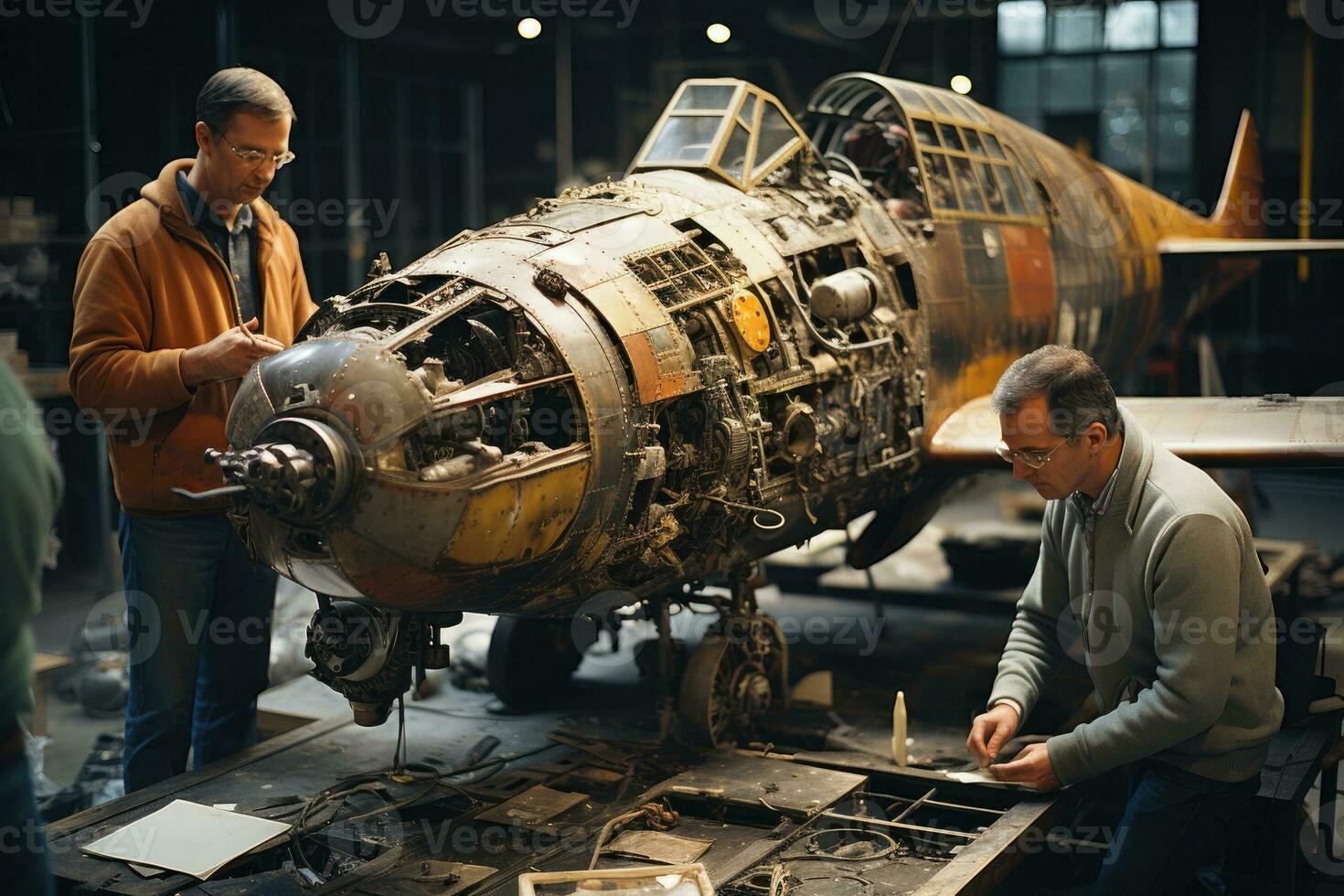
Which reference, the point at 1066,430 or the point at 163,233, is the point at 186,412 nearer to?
the point at 163,233

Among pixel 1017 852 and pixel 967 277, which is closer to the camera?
pixel 1017 852

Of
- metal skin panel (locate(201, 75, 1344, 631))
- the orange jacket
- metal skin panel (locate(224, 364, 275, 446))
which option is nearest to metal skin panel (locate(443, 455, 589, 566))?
metal skin panel (locate(201, 75, 1344, 631))

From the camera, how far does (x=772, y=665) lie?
5.54 m

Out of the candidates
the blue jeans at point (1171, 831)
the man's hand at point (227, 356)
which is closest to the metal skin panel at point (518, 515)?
the man's hand at point (227, 356)

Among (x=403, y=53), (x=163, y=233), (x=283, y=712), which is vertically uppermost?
(x=403, y=53)

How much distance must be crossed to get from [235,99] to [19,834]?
2.86 meters

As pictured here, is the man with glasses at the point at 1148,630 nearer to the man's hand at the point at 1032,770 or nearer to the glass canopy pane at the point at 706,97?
the man's hand at the point at 1032,770

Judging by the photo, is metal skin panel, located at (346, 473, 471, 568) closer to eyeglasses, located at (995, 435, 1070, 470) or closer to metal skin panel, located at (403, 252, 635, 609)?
metal skin panel, located at (403, 252, 635, 609)

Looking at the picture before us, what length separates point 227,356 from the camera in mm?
4430

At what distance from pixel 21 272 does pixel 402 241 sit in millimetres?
2711

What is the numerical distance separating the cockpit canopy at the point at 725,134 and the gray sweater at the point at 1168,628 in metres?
2.07

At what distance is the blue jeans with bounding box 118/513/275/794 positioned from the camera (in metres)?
4.82

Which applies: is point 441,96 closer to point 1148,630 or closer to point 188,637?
point 188,637

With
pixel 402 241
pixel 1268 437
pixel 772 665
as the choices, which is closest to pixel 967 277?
pixel 1268 437
